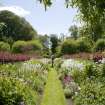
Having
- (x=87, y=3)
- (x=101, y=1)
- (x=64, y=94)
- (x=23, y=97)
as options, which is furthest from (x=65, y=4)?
(x=64, y=94)

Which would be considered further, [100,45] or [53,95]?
[100,45]

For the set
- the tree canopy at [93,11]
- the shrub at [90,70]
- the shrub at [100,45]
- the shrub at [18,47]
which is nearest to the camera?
the tree canopy at [93,11]

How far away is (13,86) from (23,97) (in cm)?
55

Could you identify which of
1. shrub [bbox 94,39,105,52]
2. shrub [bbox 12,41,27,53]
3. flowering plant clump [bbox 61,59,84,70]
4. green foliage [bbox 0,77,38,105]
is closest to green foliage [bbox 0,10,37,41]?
shrub [bbox 12,41,27,53]

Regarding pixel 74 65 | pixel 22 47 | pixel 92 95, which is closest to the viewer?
pixel 92 95

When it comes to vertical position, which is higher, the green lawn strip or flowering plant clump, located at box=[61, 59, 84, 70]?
flowering plant clump, located at box=[61, 59, 84, 70]

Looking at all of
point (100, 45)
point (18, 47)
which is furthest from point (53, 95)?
point (18, 47)

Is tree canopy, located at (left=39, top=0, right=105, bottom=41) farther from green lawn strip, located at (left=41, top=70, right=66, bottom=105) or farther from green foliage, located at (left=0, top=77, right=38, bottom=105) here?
green lawn strip, located at (left=41, top=70, right=66, bottom=105)

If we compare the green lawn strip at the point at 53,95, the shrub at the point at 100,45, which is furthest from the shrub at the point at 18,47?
the green lawn strip at the point at 53,95

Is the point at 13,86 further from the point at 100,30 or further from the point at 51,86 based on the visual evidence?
the point at 51,86

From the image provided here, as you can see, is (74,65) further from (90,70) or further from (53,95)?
(53,95)

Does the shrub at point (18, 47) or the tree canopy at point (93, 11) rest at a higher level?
→ the tree canopy at point (93, 11)

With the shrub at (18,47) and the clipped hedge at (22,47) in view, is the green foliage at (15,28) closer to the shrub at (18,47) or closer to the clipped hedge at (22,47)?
the clipped hedge at (22,47)

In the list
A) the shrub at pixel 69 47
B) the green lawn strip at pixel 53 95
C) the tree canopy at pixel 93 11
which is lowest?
the green lawn strip at pixel 53 95
